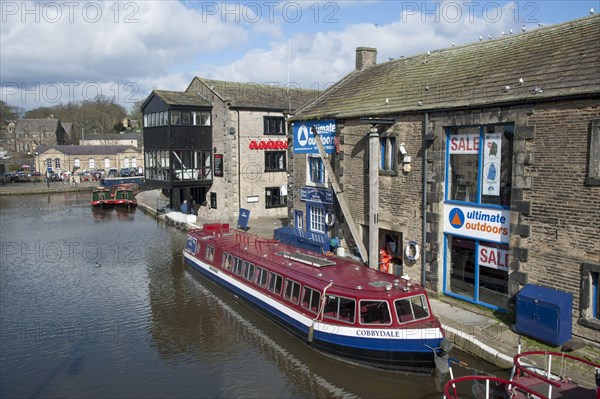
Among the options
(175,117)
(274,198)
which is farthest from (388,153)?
(175,117)

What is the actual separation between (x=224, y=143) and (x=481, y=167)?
22248 mm

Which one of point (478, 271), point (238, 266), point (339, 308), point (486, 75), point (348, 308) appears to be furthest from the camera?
point (238, 266)

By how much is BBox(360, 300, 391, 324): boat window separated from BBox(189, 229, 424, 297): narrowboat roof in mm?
258

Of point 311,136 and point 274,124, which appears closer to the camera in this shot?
point 311,136

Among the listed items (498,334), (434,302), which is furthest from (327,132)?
(498,334)

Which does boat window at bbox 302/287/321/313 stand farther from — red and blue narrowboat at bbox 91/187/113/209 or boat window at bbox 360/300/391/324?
red and blue narrowboat at bbox 91/187/113/209

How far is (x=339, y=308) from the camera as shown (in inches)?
508

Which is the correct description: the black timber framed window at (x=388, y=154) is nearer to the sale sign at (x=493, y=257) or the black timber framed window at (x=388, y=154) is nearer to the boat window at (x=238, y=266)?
the sale sign at (x=493, y=257)

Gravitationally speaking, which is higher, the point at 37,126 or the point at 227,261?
the point at 37,126

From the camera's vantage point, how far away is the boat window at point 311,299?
44.8 feet

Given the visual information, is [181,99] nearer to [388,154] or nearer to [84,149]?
[388,154]

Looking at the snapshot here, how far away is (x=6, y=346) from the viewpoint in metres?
14.6

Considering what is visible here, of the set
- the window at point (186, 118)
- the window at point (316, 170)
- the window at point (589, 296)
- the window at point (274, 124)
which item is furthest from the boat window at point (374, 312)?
the window at point (186, 118)

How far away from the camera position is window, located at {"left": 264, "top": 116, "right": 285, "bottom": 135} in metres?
35.0
